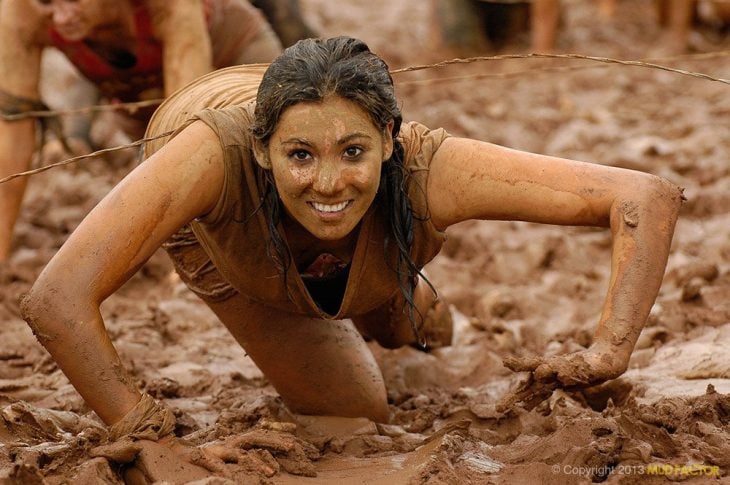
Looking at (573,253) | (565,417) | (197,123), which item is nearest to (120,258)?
(197,123)

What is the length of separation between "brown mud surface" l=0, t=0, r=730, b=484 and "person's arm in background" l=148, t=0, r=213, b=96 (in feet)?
2.88

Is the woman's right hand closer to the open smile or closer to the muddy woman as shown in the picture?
the open smile

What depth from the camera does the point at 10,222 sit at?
4770 millimetres

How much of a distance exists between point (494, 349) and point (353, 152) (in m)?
1.78

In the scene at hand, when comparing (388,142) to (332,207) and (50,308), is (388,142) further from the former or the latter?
(50,308)

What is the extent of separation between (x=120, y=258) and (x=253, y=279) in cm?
49

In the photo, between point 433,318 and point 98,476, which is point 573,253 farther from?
point 98,476

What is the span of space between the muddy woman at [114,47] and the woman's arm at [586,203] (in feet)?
6.05

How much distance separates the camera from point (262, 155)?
2.84 meters

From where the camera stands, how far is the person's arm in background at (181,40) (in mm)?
4523

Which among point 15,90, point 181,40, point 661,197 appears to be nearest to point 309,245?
point 661,197

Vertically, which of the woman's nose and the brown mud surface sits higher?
the woman's nose

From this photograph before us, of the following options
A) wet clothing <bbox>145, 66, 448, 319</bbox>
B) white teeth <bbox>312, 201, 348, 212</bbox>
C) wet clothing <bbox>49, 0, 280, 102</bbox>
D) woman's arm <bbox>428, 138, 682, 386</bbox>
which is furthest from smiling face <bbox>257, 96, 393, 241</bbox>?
wet clothing <bbox>49, 0, 280, 102</bbox>

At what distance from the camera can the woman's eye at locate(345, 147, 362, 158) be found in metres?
2.78
